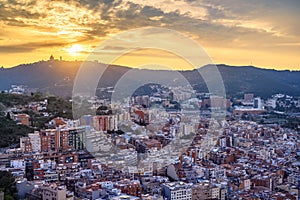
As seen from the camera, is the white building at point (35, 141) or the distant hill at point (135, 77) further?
the distant hill at point (135, 77)

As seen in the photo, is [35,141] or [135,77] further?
[135,77]

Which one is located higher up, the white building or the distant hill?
the distant hill

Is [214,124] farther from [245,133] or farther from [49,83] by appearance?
[49,83]

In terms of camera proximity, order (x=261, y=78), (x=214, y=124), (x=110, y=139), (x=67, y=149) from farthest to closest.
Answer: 1. (x=261, y=78)
2. (x=214, y=124)
3. (x=110, y=139)
4. (x=67, y=149)

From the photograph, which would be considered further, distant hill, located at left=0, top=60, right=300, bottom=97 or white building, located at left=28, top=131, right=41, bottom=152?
distant hill, located at left=0, top=60, right=300, bottom=97

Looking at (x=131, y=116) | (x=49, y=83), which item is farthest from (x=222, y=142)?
(x=49, y=83)

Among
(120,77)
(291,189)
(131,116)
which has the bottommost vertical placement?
(291,189)

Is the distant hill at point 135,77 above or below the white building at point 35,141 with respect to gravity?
above

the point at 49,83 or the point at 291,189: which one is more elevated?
the point at 49,83
